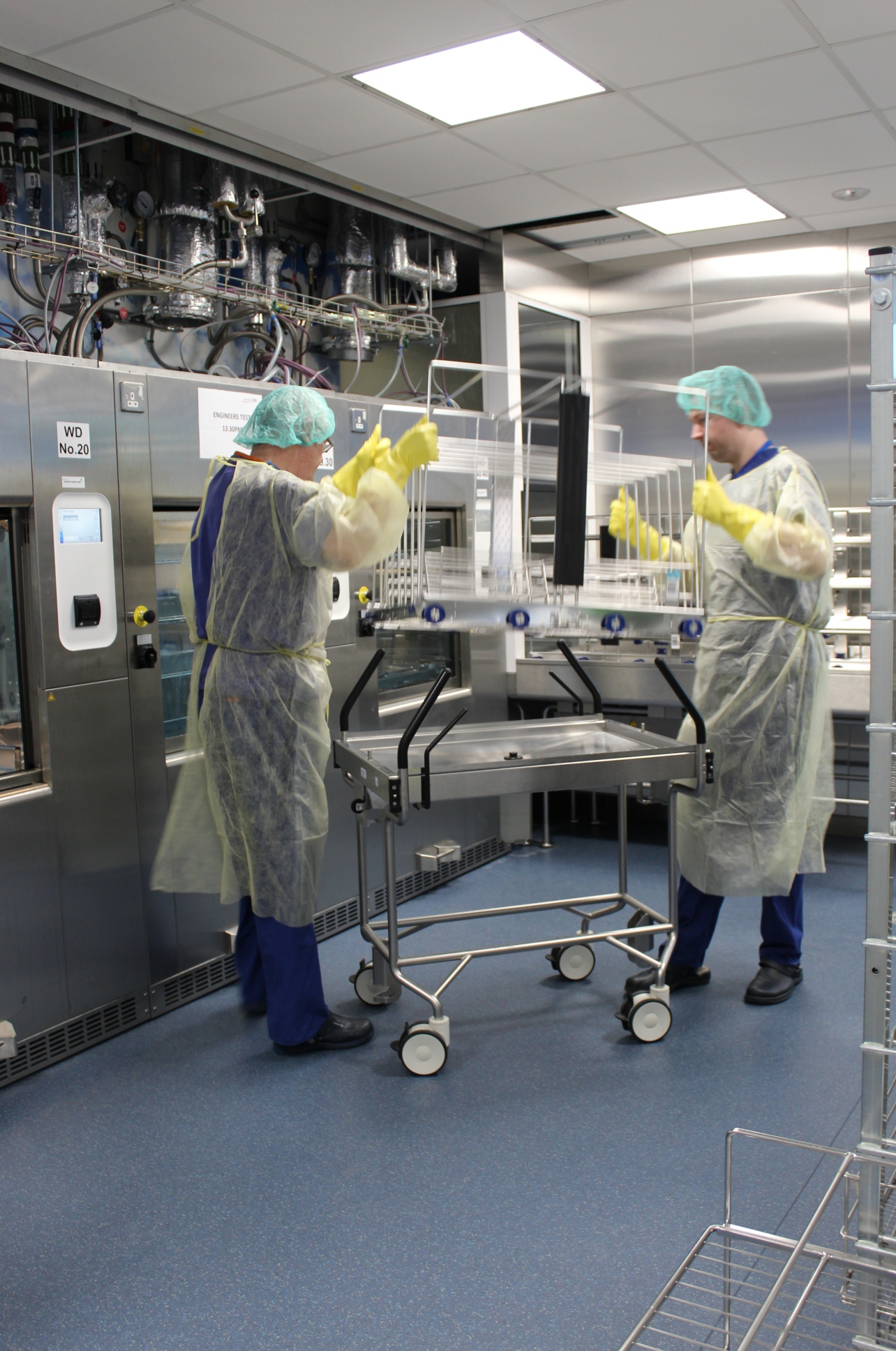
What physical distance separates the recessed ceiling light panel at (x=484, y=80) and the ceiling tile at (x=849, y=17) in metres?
0.60

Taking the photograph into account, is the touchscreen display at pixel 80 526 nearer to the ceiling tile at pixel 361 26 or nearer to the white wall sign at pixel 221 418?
the white wall sign at pixel 221 418

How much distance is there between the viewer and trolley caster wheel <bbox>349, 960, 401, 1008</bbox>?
3047 millimetres

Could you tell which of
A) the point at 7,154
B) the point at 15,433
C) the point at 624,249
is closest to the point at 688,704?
the point at 15,433

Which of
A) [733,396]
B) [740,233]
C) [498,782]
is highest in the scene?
[740,233]

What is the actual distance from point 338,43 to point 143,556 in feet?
4.52

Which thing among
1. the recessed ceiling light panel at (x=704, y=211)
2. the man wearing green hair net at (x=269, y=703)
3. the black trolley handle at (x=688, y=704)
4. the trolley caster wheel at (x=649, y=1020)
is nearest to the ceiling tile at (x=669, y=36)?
the man wearing green hair net at (x=269, y=703)

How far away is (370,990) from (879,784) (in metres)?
2.05

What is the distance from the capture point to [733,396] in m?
2.90

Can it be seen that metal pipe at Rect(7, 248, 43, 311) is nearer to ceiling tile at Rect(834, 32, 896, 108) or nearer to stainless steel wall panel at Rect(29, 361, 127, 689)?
stainless steel wall panel at Rect(29, 361, 127, 689)

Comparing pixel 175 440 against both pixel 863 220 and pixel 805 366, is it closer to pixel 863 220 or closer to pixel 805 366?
pixel 805 366

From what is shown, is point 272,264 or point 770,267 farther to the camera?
point 770,267

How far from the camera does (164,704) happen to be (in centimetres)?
320

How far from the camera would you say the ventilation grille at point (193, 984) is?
119 inches

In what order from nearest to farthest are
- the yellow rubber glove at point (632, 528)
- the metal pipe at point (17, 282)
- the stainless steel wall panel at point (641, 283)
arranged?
1. the yellow rubber glove at point (632, 528)
2. the metal pipe at point (17, 282)
3. the stainless steel wall panel at point (641, 283)
